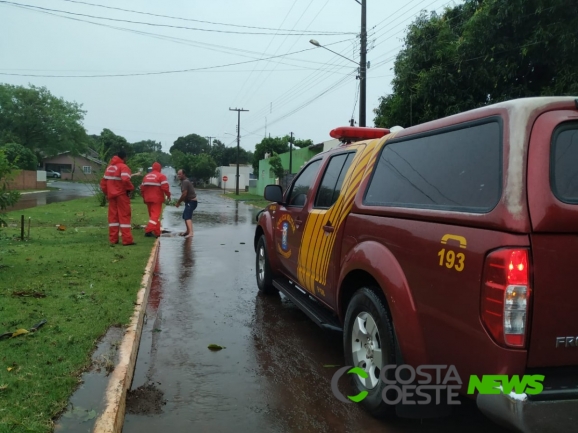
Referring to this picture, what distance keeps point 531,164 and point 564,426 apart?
122cm

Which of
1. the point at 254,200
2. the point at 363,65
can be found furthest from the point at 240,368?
the point at 254,200

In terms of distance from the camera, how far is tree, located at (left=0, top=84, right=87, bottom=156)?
6150 cm

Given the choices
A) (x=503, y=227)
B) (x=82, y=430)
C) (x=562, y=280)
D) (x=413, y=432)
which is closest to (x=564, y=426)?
(x=562, y=280)

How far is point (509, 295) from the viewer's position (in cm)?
243

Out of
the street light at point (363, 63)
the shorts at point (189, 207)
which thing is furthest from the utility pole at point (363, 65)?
the shorts at point (189, 207)

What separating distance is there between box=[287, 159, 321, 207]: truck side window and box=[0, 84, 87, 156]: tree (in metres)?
60.3

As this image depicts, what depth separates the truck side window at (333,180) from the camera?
4.68 metres

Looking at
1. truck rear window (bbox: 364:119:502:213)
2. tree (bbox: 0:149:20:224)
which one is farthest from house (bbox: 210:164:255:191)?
truck rear window (bbox: 364:119:502:213)

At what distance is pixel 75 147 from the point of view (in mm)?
67812

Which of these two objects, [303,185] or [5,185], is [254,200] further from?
[303,185]

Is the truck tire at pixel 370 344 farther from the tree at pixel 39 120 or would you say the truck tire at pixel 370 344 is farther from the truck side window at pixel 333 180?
the tree at pixel 39 120

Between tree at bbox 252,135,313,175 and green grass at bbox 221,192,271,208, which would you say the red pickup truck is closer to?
green grass at bbox 221,192,271,208

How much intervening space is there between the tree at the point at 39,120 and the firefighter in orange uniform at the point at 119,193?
179ft

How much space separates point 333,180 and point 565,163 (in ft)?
8.14
